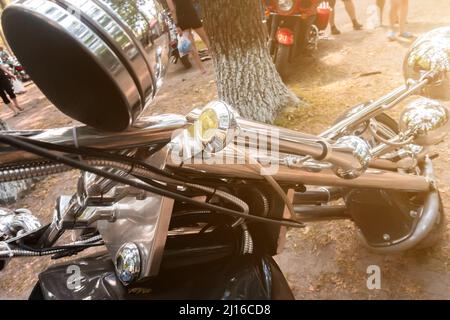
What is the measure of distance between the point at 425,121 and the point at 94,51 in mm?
1584

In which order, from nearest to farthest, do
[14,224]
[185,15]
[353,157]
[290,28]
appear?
[353,157]
[14,224]
[290,28]
[185,15]

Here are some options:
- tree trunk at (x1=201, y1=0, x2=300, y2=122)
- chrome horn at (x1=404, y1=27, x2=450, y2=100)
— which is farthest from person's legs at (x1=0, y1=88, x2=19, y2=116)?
chrome horn at (x1=404, y1=27, x2=450, y2=100)

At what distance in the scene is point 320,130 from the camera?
3.82 meters

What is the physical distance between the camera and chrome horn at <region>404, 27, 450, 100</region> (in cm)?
187

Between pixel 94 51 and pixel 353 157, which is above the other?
pixel 94 51

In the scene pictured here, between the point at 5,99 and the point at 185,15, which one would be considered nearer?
the point at 185,15

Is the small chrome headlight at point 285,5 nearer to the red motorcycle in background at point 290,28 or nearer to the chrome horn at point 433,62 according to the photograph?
the red motorcycle in background at point 290,28

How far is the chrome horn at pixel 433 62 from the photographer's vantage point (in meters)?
1.87

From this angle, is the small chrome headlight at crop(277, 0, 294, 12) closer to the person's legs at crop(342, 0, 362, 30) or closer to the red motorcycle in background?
the red motorcycle in background

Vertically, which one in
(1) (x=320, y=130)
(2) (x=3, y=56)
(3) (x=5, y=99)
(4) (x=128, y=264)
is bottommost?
(3) (x=5, y=99)

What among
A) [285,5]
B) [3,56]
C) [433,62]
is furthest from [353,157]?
[3,56]

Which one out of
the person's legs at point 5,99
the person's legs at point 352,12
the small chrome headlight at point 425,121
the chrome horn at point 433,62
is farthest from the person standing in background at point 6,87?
the small chrome headlight at point 425,121

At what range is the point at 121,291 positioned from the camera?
1.27 m

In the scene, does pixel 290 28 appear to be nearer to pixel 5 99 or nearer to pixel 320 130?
pixel 320 130
